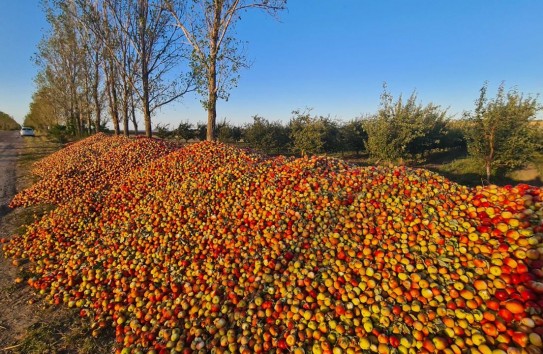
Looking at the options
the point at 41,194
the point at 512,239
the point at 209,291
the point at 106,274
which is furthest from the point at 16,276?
the point at 512,239

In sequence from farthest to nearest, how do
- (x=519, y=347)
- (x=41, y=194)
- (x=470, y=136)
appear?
(x=470, y=136) → (x=41, y=194) → (x=519, y=347)

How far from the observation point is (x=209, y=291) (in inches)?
160

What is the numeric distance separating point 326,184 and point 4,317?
19.4 ft

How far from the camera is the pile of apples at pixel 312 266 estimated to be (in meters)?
2.94

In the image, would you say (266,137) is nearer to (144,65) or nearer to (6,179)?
(144,65)

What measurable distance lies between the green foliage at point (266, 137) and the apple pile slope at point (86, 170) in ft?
34.7

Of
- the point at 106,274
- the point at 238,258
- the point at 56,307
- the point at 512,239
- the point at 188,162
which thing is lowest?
the point at 56,307

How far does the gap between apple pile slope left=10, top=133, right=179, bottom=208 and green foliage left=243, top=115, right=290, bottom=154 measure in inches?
417

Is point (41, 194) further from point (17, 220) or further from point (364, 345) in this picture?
point (364, 345)

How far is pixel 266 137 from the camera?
928 inches

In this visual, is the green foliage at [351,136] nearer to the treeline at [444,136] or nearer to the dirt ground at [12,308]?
the treeline at [444,136]

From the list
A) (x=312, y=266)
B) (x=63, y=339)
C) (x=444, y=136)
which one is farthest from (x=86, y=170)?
(x=444, y=136)

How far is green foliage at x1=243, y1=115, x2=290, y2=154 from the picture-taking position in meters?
23.9

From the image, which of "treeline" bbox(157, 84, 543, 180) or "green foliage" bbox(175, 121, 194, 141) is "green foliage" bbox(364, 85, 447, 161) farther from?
"green foliage" bbox(175, 121, 194, 141)
